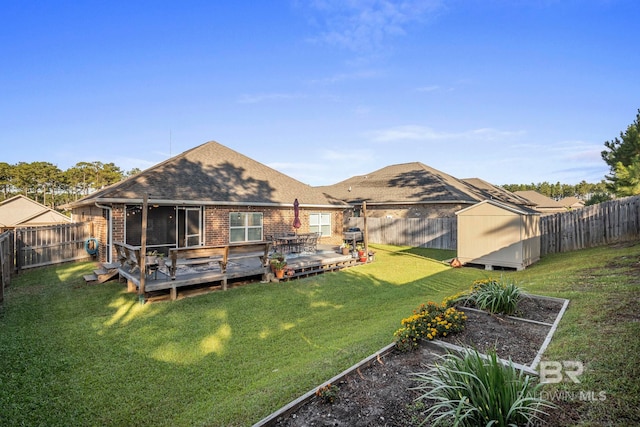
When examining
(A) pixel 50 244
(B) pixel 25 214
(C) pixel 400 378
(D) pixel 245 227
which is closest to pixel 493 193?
(D) pixel 245 227

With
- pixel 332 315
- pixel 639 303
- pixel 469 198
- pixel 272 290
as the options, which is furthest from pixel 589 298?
pixel 469 198

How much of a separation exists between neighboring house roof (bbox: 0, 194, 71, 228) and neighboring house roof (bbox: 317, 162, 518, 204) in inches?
898

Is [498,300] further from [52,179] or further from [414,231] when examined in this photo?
[52,179]

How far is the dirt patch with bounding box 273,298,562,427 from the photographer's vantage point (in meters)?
2.91

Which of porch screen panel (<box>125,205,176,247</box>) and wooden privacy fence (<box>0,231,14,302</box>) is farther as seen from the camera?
porch screen panel (<box>125,205,176,247</box>)

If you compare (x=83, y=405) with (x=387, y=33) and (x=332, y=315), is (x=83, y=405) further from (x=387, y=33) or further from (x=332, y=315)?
(x=387, y=33)

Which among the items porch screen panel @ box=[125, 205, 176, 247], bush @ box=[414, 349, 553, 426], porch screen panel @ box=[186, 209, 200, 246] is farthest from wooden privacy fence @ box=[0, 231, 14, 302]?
bush @ box=[414, 349, 553, 426]

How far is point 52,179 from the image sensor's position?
2349 inches

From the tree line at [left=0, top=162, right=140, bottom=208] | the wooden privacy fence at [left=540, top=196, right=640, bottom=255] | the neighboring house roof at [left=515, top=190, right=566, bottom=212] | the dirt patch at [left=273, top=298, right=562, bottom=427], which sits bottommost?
the dirt patch at [left=273, top=298, right=562, bottom=427]

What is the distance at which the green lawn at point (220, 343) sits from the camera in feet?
12.0

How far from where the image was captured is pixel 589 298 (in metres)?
5.71

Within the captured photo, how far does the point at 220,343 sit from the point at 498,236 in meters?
11.6

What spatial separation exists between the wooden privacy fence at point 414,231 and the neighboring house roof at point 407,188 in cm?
229

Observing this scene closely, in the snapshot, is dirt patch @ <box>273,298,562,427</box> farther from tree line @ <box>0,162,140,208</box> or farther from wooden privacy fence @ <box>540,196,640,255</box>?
tree line @ <box>0,162,140,208</box>
